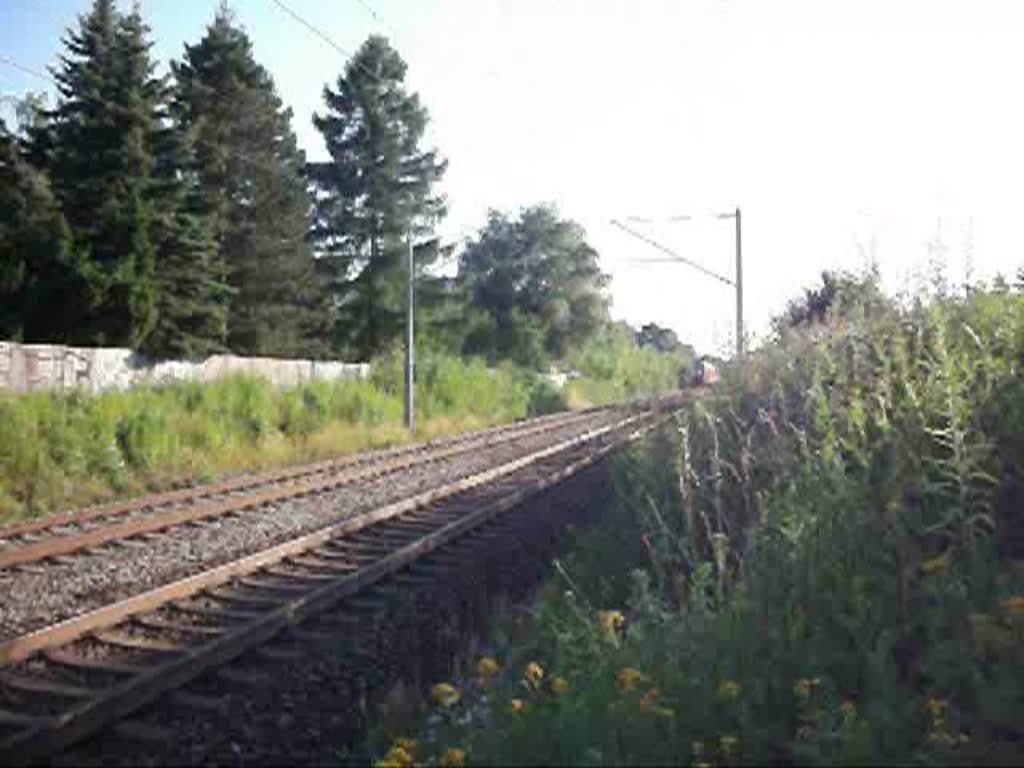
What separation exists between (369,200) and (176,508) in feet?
101

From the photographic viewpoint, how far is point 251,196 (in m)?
41.5

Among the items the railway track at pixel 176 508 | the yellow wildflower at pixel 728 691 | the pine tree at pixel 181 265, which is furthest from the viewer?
the pine tree at pixel 181 265

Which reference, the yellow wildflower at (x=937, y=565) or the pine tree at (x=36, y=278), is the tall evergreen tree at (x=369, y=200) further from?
the yellow wildflower at (x=937, y=565)

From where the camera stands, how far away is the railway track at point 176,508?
883 cm

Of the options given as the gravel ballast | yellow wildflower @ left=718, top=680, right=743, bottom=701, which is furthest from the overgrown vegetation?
the gravel ballast

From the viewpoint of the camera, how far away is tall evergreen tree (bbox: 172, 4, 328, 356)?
39.2m

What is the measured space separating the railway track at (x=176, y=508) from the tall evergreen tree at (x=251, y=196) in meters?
22.9

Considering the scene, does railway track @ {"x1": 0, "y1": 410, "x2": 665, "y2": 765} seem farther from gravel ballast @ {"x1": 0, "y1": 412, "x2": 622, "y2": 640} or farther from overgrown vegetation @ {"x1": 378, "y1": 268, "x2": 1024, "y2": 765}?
overgrown vegetation @ {"x1": 378, "y1": 268, "x2": 1024, "y2": 765}

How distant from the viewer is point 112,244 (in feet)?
95.2

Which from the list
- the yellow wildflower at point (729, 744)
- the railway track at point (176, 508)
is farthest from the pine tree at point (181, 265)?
the yellow wildflower at point (729, 744)

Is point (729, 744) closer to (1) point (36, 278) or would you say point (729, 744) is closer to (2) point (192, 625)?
(2) point (192, 625)

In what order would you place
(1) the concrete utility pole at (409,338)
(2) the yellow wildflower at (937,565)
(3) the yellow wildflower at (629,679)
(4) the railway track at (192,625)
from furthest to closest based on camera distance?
(1) the concrete utility pole at (409,338), (4) the railway track at (192,625), (2) the yellow wildflower at (937,565), (3) the yellow wildflower at (629,679)

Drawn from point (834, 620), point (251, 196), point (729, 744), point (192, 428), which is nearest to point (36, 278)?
point (192, 428)

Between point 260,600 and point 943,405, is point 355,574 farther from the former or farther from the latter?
point 943,405
